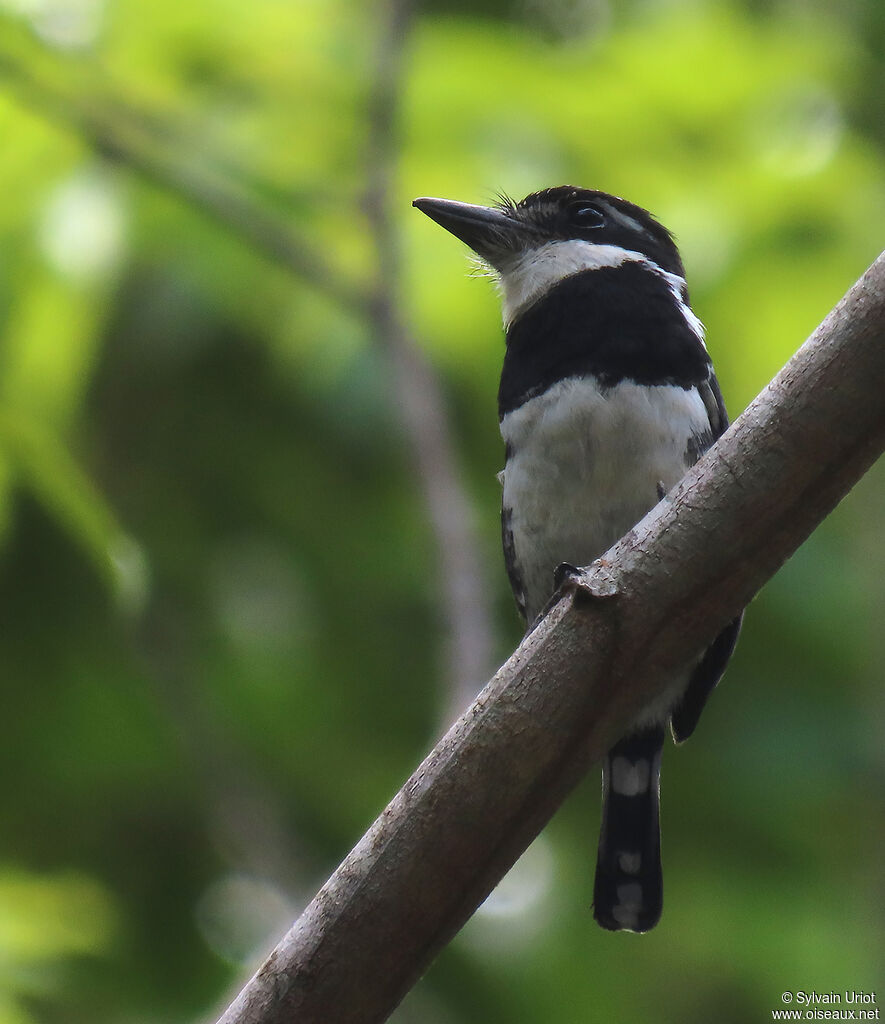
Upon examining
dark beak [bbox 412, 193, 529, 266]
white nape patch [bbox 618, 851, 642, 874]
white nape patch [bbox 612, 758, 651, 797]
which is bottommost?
white nape patch [bbox 618, 851, 642, 874]

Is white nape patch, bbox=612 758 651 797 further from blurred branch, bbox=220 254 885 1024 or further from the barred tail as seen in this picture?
blurred branch, bbox=220 254 885 1024

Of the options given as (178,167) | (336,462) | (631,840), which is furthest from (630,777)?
(178,167)

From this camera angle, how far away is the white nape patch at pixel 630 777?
3357 millimetres

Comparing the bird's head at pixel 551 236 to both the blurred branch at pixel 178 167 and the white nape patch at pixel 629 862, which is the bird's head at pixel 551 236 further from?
the white nape patch at pixel 629 862

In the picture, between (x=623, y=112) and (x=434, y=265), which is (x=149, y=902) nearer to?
(x=434, y=265)

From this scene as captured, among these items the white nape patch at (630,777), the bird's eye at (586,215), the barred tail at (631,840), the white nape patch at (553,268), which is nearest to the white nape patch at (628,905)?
the barred tail at (631,840)

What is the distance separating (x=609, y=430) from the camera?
2.94m

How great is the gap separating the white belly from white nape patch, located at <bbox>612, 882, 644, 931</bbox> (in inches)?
28.7

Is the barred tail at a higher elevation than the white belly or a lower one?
lower

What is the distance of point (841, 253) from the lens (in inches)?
153

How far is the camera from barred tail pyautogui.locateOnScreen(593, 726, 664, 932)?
123 inches

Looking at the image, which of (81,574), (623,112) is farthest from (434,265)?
(81,574)

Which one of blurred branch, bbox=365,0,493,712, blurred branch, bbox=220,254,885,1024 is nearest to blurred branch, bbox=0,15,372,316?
blurred branch, bbox=365,0,493,712

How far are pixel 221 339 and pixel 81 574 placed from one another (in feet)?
2.75
